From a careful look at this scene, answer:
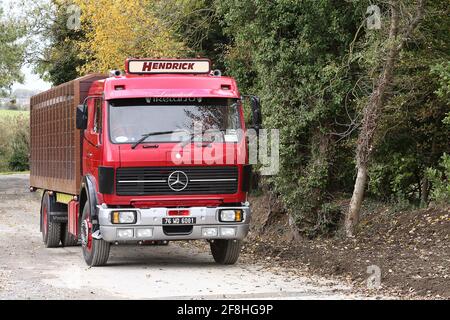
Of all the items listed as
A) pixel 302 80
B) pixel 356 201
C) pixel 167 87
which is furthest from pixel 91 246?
pixel 302 80

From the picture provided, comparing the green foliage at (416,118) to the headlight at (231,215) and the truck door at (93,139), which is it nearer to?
the headlight at (231,215)

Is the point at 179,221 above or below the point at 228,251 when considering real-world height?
above

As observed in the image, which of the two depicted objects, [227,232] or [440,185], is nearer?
[227,232]

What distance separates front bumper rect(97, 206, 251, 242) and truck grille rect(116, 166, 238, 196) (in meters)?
0.29

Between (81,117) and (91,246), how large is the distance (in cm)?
213

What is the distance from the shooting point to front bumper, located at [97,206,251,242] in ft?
47.1

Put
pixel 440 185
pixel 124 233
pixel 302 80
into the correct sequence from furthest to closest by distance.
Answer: pixel 302 80 → pixel 440 185 → pixel 124 233

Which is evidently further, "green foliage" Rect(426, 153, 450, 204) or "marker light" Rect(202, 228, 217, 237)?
"green foliage" Rect(426, 153, 450, 204)

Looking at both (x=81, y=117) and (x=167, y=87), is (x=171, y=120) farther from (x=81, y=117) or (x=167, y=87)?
(x=81, y=117)

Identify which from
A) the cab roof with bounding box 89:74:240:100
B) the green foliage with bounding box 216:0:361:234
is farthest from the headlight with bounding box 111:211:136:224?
the green foliage with bounding box 216:0:361:234

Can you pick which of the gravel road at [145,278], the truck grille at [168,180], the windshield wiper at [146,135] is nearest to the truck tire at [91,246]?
the gravel road at [145,278]

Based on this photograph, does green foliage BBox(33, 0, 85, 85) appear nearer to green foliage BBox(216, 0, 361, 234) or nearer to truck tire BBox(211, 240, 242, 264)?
green foliage BBox(216, 0, 361, 234)

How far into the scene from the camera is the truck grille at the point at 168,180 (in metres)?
14.5

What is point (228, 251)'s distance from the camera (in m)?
15.5
